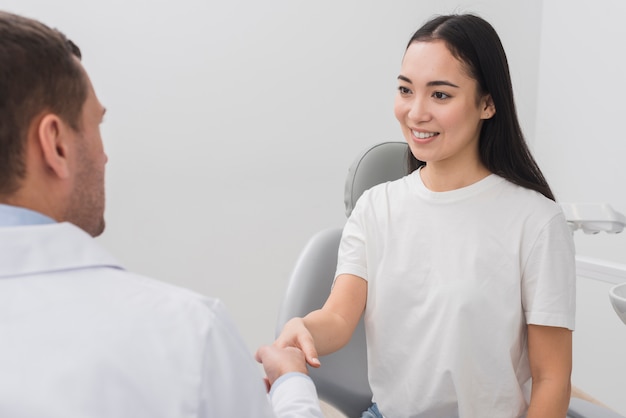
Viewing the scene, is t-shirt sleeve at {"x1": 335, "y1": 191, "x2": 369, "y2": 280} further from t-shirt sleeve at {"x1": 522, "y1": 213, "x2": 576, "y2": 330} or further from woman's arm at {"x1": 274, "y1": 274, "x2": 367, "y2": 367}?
t-shirt sleeve at {"x1": 522, "y1": 213, "x2": 576, "y2": 330}

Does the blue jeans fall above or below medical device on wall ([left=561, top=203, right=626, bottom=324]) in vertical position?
below

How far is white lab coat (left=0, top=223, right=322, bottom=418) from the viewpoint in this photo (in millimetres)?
591

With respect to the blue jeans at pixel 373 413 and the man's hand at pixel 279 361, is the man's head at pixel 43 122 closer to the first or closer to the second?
the man's hand at pixel 279 361

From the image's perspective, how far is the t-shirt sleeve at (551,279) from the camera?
3.74 ft

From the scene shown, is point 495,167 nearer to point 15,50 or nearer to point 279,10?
point 15,50

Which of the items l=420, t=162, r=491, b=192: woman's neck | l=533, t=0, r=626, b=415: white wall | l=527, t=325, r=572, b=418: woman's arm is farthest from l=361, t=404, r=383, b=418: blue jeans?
l=533, t=0, r=626, b=415: white wall

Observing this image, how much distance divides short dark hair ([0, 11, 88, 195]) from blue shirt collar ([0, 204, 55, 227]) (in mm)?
24

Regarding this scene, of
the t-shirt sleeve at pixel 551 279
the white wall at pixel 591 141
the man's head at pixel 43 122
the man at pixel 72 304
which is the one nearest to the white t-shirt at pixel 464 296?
the t-shirt sleeve at pixel 551 279

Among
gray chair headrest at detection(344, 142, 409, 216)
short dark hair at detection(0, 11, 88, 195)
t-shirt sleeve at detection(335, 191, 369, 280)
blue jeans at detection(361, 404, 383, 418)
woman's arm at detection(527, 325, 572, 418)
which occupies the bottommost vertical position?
blue jeans at detection(361, 404, 383, 418)

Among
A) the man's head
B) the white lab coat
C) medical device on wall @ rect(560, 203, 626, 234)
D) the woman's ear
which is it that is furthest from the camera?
medical device on wall @ rect(560, 203, 626, 234)

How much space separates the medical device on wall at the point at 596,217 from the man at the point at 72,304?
2.95ft

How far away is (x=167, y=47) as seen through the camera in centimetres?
249

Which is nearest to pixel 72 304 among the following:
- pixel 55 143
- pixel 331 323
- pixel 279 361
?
pixel 55 143

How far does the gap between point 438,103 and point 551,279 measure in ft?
1.21
